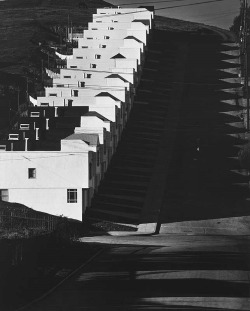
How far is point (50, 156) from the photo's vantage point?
3319 inches

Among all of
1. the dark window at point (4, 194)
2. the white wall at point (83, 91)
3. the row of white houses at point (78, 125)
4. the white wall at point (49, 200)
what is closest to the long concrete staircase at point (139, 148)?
the row of white houses at point (78, 125)

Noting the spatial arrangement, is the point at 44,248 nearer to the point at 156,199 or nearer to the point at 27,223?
the point at 27,223

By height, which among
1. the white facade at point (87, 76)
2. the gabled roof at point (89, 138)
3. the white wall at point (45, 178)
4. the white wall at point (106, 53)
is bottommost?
the white wall at point (45, 178)

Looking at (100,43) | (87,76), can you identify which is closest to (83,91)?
(87,76)

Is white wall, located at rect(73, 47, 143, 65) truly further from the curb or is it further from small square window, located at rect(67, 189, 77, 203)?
the curb

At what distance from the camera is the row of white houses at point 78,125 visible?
275 feet

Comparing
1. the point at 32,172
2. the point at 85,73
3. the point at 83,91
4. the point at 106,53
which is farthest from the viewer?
the point at 106,53

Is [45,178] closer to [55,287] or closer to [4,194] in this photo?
[4,194]

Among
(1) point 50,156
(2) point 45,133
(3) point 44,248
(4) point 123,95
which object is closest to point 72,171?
(1) point 50,156

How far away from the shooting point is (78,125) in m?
108

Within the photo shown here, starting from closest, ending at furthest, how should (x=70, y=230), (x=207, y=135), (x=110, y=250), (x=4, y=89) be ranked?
(x=110, y=250), (x=70, y=230), (x=207, y=135), (x=4, y=89)

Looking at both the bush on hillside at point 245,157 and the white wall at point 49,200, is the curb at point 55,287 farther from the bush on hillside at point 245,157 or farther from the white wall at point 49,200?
the bush on hillside at point 245,157

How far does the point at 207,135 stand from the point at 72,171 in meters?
34.9

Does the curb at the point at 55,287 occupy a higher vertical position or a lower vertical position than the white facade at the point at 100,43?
lower
